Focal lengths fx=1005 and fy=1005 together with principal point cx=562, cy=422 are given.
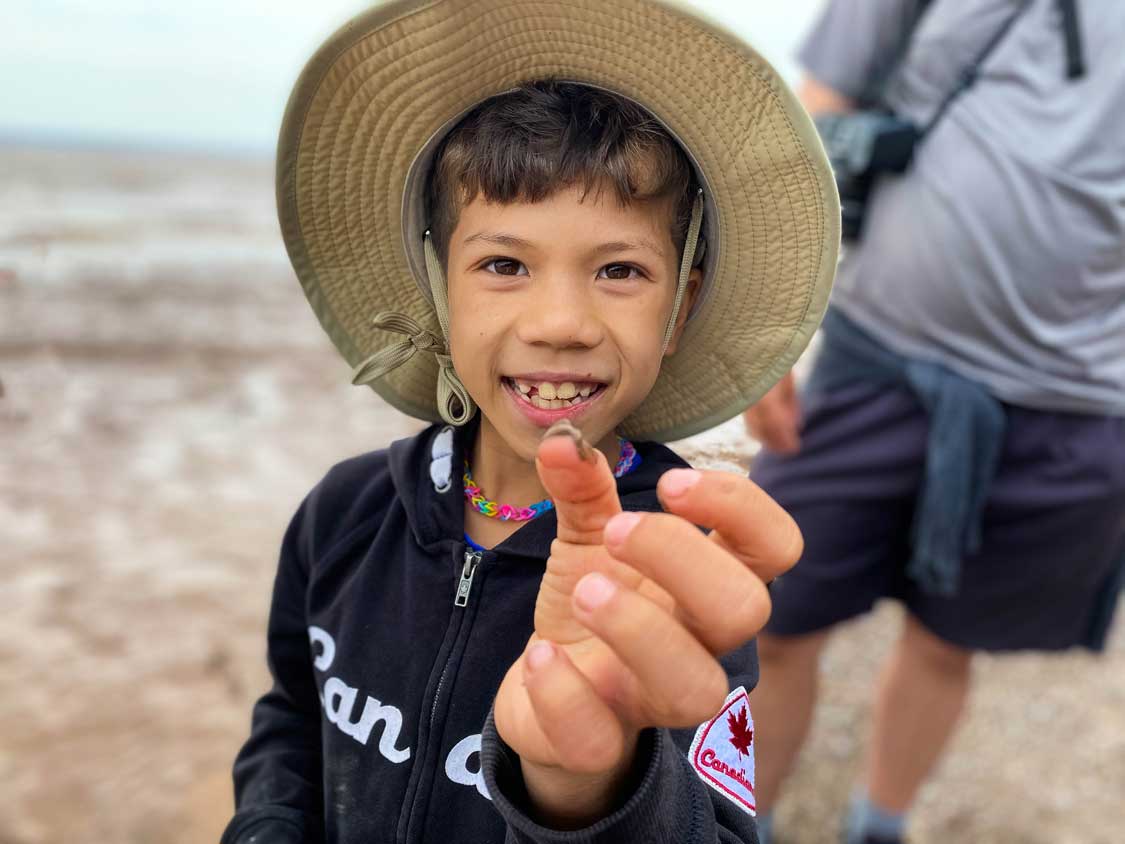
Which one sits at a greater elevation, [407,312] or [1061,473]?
[407,312]

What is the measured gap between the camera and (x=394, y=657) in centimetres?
141

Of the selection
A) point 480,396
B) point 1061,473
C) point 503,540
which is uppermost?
point 480,396

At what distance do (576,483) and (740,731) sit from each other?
0.52m

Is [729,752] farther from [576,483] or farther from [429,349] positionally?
[429,349]

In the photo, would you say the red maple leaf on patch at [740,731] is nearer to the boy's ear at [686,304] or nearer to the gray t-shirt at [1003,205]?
the boy's ear at [686,304]

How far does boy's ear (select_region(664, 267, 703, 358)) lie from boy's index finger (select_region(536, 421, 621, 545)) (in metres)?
0.56

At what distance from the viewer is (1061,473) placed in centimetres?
248

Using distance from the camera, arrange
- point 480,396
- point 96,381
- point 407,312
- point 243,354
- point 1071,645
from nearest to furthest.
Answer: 1. point 480,396
2. point 407,312
3. point 1071,645
4. point 96,381
5. point 243,354

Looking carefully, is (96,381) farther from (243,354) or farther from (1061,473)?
(1061,473)

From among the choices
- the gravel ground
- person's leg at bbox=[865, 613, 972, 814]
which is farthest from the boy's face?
person's leg at bbox=[865, 613, 972, 814]

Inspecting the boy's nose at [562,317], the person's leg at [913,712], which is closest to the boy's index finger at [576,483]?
the boy's nose at [562,317]

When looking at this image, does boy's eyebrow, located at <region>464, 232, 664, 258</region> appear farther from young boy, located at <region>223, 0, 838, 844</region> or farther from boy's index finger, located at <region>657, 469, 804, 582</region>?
boy's index finger, located at <region>657, 469, 804, 582</region>

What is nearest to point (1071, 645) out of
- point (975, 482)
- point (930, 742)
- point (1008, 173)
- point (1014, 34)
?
point (930, 742)

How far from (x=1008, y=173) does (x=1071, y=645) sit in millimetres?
1324
